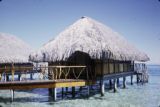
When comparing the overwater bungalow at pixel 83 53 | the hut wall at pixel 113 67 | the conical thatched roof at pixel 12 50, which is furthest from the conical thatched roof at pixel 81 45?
the conical thatched roof at pixel 12 50

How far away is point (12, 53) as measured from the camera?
2547 cm

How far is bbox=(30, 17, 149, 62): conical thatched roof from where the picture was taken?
48.0 feet

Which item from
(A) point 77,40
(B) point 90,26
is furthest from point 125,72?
(A) point 77,40

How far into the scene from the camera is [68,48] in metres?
15.3

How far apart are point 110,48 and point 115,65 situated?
4083mm

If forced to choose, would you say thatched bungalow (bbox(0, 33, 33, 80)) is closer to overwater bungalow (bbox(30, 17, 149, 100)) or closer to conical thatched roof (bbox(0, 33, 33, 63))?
conical thatched roof (bbox(0, 33, 33, 63))

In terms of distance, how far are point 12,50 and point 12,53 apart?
981 mm

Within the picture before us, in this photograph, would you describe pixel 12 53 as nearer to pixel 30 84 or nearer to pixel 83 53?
pixel 83 53

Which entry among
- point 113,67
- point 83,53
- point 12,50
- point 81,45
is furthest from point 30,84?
point 12,50

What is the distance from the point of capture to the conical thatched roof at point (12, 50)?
2391cm


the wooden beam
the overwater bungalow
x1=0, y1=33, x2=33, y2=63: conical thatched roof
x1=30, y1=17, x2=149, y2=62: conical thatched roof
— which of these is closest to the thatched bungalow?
x1=0, y1=33, x2=33, y2=63: conical thatched roof

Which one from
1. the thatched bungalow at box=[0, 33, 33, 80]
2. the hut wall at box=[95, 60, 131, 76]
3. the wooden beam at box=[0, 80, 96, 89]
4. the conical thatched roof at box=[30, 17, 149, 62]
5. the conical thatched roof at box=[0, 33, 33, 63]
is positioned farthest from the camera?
the conical thatched roof at box=[0, 33, 33, 63]

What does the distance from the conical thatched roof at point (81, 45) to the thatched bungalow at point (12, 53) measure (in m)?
6.85

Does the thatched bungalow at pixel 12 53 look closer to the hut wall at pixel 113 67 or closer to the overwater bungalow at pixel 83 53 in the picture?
the overwater bungalow at pixel 83 53
